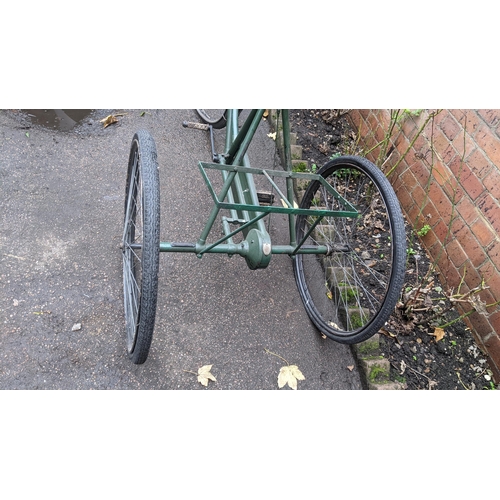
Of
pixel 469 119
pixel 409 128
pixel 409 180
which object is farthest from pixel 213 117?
pixel 469 119

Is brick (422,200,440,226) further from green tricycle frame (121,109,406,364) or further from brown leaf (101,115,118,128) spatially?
brown leaf (101,115,118,128)

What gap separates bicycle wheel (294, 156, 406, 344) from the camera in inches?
85.0

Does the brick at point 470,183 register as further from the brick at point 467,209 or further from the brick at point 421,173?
the brick at point 421,173

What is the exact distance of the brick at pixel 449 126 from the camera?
2.52 metres

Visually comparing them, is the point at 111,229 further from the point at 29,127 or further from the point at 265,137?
the point at 265,137

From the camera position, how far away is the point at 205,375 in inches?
83.7

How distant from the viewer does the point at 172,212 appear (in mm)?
2908

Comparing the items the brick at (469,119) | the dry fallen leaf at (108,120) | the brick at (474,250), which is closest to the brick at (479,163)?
the brick at (469,119)

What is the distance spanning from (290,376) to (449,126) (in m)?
1.80

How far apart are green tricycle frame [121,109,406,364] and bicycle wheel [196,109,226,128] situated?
19.6 inches

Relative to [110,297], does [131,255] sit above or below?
above

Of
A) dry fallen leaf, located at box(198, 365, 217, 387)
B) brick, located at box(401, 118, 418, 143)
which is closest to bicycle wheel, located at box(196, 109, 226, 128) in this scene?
brick, located at box(401, 118, 418, 143)

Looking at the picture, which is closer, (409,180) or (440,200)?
(440,200)

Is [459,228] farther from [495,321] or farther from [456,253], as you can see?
[495,321]
